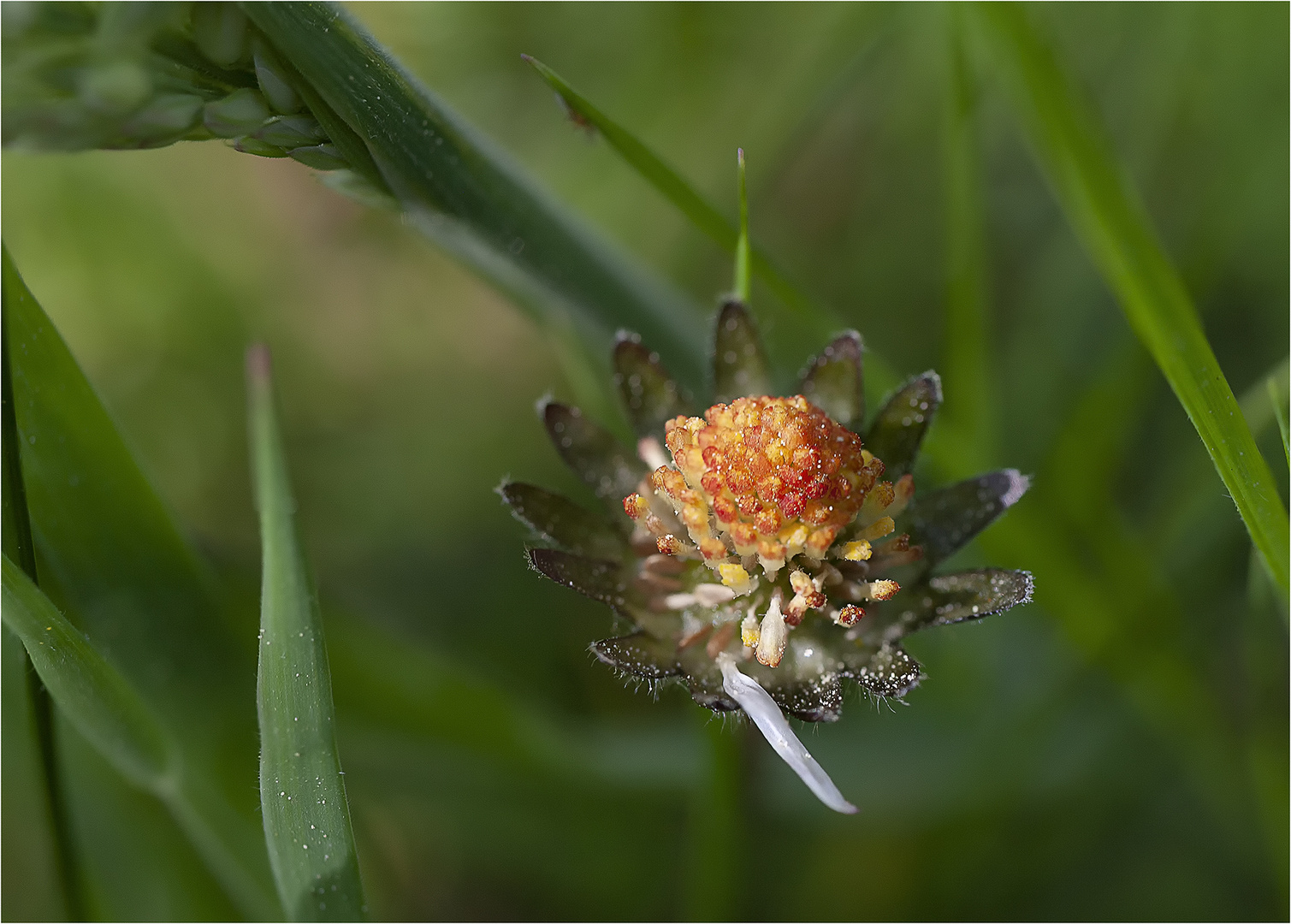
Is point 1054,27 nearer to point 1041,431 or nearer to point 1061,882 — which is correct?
point 1041,431

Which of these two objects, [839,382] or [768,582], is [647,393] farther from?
[768,582]

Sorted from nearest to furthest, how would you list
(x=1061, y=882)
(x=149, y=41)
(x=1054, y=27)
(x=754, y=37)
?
(x=149, y=41)
(x=1061, y=882)
(x=1054, y=27)
(x=754, y=37)

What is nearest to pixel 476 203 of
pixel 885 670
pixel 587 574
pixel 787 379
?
pixel 587 574

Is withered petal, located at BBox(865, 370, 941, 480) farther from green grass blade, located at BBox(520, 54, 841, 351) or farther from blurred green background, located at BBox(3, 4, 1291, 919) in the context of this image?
blurred green background, located at BBox(3, 4, 1291, 919)

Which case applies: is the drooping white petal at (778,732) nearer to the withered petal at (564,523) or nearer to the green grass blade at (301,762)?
the withered petal at (564,523)

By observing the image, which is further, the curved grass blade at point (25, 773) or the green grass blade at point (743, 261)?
the green grass blade at point (743, 261)

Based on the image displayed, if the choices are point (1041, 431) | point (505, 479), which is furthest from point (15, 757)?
point (1041, 431)

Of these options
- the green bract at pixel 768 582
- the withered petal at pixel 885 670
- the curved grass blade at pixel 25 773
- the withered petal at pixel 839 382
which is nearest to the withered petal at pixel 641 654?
the green bract at pixel 768 582
